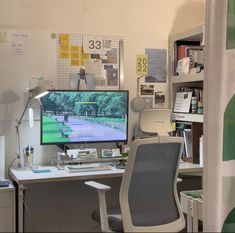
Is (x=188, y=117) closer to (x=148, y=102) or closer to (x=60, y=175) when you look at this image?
(x=148, y=102)

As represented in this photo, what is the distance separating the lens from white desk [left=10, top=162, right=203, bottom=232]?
9.00ft

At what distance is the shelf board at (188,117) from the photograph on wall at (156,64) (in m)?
0.37

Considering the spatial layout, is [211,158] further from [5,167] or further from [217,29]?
[5,167]

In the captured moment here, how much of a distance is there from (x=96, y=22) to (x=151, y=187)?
5.42ft

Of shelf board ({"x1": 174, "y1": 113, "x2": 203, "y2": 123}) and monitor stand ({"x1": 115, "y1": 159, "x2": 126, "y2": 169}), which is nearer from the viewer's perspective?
monitor stand ({"x1": 115, "y1": 159, "x2": 126, "y2": 169})

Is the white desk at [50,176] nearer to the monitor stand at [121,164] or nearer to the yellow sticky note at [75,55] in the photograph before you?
the monitor stand at [121,164]

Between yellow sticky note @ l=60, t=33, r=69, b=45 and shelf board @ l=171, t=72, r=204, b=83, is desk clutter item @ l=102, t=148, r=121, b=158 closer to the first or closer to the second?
shelf board @ l=171, t=72, r=204, b=83

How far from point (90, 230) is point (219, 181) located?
2.33 metres

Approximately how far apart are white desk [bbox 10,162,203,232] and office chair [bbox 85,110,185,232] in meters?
0.28

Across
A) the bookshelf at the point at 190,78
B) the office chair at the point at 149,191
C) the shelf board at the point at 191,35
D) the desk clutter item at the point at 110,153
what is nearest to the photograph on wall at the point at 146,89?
Result: the bookshelf at the point at 190,78

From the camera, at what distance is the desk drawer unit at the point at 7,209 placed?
276cm

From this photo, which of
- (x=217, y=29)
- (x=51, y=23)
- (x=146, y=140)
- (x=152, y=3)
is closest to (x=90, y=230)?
(x=146, y=140)

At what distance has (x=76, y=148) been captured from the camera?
3.42 meters

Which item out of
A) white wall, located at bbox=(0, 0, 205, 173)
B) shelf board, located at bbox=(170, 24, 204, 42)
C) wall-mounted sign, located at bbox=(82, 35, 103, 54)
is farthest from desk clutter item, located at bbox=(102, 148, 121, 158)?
shelf board, located at bbox=(170, 24, 204, 42)
